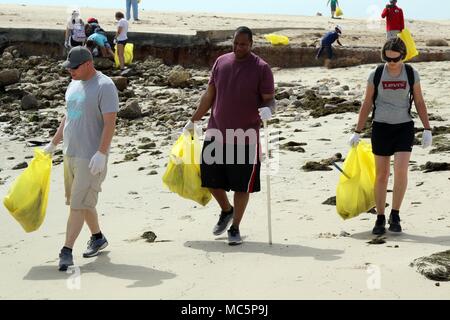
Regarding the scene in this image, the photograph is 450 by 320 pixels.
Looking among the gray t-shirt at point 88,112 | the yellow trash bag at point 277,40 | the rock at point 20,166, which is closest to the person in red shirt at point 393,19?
the yellow trash bag at point 277,40

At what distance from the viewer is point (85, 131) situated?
19.4 ft

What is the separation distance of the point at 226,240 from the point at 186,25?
18.8 metres

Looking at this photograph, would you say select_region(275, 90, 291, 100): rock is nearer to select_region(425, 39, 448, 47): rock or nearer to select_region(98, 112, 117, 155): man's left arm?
select_region(425, 39, 448, 47): rock

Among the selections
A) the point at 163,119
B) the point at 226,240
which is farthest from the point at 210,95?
the point at 163,119

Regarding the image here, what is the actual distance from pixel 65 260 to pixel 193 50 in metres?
14.4

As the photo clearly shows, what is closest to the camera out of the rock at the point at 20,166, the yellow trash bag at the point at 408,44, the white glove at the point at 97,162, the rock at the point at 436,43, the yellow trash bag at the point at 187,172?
the white glove at the point at 97,162

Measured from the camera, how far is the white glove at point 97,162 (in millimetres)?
5789

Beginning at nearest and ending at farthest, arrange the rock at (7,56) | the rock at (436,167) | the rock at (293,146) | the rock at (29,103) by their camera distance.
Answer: the rock at (436,167), the rock at (293,146), the rock at (29,103), the rock at (7,56)

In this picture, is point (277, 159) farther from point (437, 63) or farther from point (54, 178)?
point (437, 63)

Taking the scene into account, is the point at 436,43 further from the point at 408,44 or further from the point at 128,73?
the point at 128,73

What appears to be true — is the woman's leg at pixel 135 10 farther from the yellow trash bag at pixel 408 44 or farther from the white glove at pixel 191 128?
the white glove at pixel 191 128

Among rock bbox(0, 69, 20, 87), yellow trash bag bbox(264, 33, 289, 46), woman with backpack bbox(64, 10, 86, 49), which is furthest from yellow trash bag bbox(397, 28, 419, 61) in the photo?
rock bbox(0, 69, 20, 87)

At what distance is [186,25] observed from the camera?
81.8 ft

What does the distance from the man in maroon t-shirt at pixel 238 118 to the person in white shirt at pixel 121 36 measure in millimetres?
11911
